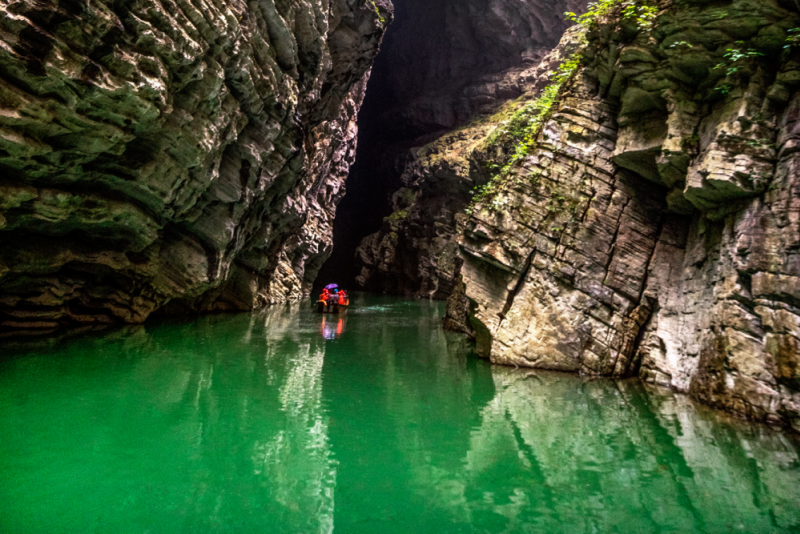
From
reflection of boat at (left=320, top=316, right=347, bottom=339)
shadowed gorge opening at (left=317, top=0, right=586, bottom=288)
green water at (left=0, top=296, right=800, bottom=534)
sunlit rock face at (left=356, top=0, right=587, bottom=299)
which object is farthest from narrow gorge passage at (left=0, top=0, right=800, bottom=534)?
shadowed gorge opening at (left=317, top=0, right=586, bottom=288)

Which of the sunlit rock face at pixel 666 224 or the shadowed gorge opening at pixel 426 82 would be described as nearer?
the sunlit rock face at pixel 666 224

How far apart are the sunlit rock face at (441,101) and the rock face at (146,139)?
793 inches

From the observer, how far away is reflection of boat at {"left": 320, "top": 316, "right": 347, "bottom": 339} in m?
16.2

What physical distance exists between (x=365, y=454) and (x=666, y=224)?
8.66 meters

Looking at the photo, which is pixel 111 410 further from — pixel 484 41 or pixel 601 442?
pixel 484 41

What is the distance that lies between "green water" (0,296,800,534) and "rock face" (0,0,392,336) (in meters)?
3.79

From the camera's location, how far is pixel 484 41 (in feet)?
141

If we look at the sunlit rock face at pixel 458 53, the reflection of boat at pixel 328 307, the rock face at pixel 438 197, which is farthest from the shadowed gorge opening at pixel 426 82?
the reflection of boat at pixel 328 307

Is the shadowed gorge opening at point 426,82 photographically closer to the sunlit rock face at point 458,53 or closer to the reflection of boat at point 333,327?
the sunlit rock face at point 458,53

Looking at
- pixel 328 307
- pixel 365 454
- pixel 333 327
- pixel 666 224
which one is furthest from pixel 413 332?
pixel 365 454

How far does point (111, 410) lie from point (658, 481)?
24.7ft

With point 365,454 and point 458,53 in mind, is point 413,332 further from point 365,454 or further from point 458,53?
point 458,53

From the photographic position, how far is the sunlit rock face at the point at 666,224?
6809 mm

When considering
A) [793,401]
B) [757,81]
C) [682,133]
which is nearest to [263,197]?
[682,133]
